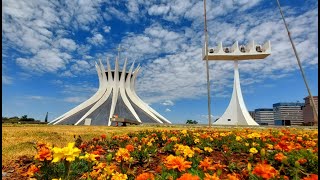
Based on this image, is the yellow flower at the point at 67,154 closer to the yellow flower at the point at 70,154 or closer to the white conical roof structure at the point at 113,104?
the yellow flower at the point at 70,154

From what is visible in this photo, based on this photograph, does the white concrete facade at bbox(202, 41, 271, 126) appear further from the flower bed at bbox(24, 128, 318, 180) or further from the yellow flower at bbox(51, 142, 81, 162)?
the yellow flower at bbox(51, 142, 81, 162)

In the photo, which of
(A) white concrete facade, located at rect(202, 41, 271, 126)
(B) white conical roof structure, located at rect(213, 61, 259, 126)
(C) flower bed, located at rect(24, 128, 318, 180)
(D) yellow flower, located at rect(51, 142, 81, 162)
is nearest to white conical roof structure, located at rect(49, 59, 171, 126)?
(B) white conical roof structure, located at rect(213, 61, 259, 126)

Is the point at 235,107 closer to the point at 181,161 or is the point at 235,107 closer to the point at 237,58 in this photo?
the point at 237,58

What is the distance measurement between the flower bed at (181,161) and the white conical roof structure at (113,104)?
39.6 metres

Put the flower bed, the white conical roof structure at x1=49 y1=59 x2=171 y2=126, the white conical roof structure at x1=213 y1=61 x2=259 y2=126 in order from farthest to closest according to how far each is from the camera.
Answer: the white conical roof structure at x1=49 y1=59 x2=171 y2=126 < the white conical roof structure at x1=213 y1=61 x2=259 y2=126 < the flower bed

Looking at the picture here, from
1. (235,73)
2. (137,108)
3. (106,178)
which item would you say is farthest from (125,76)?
(106,178)

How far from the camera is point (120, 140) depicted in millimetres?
7953

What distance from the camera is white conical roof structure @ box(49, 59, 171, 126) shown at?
156ft

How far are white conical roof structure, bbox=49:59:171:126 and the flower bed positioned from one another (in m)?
39.6

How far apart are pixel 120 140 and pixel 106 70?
47.4 metres

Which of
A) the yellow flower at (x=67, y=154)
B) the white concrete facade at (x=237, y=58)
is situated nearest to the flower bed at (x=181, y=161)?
the yellow flower at (x=67, y=154)

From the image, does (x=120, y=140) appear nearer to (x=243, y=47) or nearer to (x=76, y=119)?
(x=243, y=47)

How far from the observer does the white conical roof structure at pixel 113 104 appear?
156 ft

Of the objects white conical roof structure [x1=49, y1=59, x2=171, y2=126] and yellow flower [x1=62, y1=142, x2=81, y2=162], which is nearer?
yellow flower [x1=62, y1=142, x2=81, y2=162]
